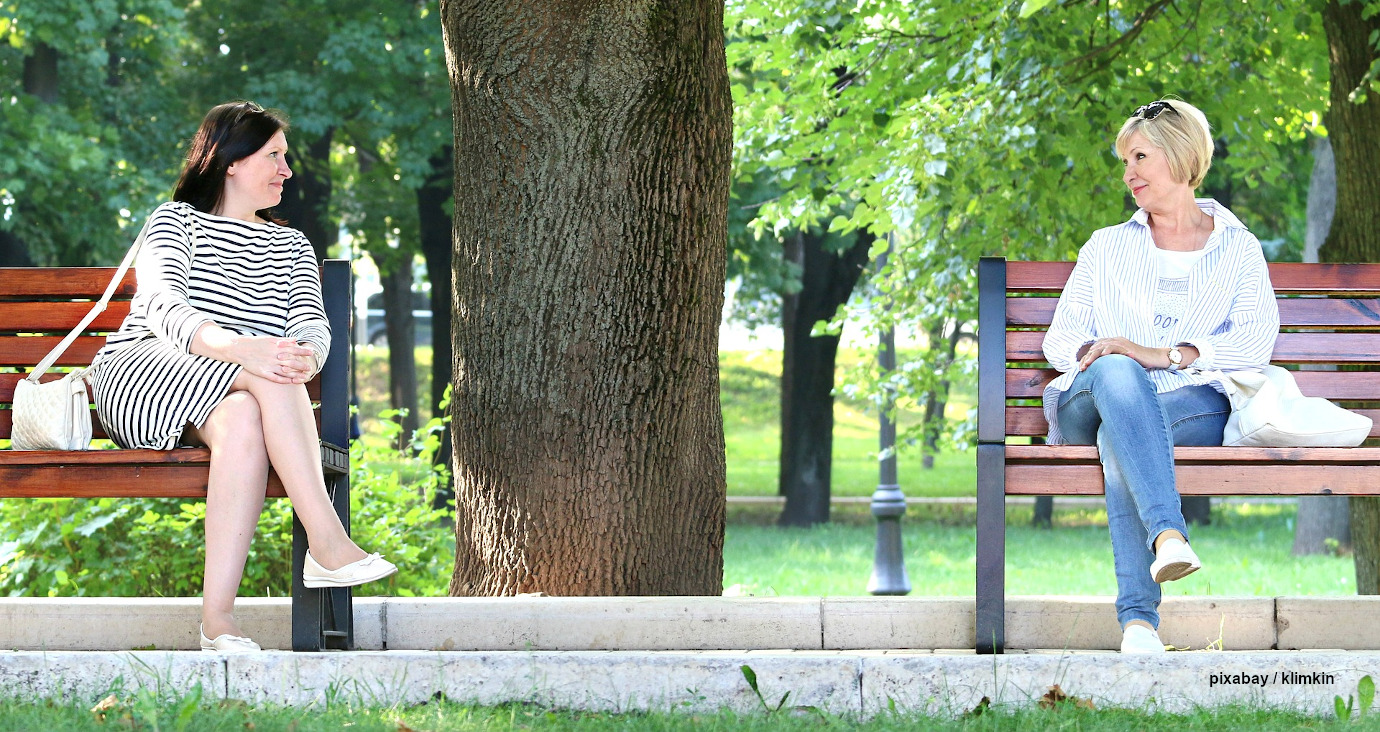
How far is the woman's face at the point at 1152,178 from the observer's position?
412 centimetres

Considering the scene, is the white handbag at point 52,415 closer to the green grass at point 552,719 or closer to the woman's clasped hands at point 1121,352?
the green grass at point 552,719

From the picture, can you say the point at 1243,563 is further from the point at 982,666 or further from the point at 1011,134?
the point at 982,666

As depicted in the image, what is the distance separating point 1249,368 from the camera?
395 centimetres

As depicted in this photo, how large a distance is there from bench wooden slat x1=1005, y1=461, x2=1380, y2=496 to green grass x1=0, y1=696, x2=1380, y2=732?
65 centimetres

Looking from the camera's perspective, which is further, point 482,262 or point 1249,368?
point 482,262

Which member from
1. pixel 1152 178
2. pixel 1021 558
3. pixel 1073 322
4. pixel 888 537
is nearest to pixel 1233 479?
pixel 1073 322

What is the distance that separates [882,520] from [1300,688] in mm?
8181

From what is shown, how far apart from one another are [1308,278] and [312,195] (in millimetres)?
13978

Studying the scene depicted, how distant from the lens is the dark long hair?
3.96 metres

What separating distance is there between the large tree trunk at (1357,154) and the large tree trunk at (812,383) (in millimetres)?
8926

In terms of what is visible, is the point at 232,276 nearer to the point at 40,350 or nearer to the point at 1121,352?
the point at 40,350

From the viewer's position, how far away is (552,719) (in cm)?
318

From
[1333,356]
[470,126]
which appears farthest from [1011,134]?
[470,126]

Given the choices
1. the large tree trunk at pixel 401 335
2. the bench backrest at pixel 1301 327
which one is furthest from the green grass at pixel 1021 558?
the large tree trunk at pixel 401 335
